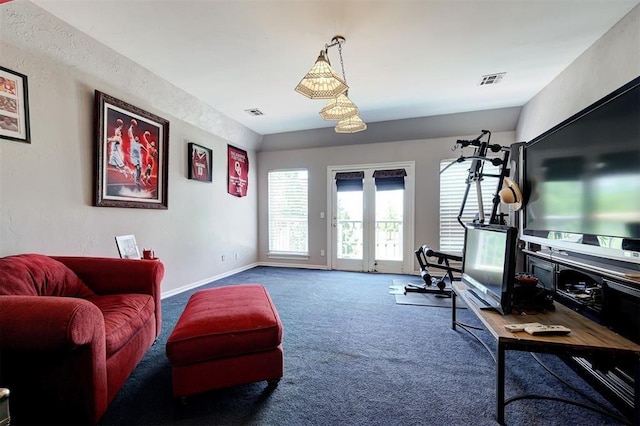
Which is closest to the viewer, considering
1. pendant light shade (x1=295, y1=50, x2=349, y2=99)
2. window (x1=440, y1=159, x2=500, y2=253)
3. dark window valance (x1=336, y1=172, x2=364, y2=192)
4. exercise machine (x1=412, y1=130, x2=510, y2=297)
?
pendant light shade (x1=295, y1=50, x2=349, y2=99)

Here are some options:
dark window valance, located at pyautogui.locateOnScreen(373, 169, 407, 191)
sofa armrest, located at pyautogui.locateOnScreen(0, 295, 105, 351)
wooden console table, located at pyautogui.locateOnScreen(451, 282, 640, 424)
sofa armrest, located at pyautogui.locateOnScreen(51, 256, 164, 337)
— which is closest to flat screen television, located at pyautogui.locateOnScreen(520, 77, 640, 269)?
wooden console table, located at pyautogui.locateOnScreen(451, 282, 640, 424)

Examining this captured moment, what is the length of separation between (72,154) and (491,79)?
15.1 feet

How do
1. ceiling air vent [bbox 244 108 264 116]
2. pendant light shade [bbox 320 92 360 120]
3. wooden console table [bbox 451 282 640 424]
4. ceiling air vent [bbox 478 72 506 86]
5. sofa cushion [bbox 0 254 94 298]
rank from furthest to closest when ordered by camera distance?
1. ceiling air vent [bbox 244 108 264 116]
2. ceiling air vent [bbox 478 72 506 86]
3. pendant light shade [bbox 320 92 360 120]
4. sofa cushion [bbox 0 254 94 298]
5. wooden console table [bbox 451 282 640 424]

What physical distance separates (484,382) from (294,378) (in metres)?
1.25

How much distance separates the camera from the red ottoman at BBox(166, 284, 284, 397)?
149 cm

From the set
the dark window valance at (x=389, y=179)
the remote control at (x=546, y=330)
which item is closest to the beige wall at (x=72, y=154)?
the dark window valance at (x=389, y=179)

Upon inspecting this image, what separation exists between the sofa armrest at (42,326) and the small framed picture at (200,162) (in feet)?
9.54

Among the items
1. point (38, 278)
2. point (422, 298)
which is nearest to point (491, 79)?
point (422, 298)

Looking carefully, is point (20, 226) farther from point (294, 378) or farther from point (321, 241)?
point (321, 241)

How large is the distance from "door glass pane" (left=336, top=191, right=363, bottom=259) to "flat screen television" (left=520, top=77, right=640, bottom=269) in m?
2.98

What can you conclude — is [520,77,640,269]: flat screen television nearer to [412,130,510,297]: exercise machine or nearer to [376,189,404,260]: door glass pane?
[412,130,510,297]: exercise machine

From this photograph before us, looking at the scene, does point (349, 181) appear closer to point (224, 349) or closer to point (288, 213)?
point (288, 213)

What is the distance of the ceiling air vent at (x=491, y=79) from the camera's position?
10.5 ft

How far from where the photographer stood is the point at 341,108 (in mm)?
2488
